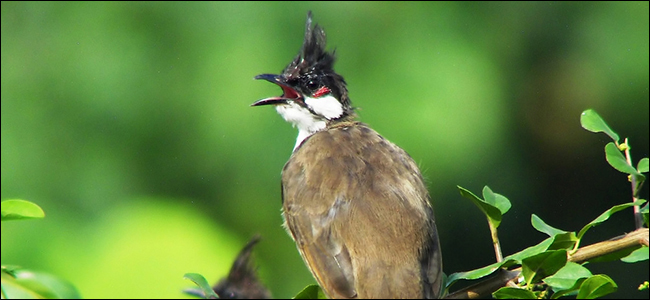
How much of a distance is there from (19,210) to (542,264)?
1.20 metres

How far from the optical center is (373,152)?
3.18 meters

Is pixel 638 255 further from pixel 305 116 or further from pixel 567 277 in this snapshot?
Answer: pixel 305 116

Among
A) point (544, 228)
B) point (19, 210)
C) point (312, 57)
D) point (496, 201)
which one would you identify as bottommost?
point (544, 228)

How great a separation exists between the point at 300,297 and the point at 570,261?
64 centimetres

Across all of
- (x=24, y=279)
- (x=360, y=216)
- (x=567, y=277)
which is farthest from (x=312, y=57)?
(x=567, y=277)

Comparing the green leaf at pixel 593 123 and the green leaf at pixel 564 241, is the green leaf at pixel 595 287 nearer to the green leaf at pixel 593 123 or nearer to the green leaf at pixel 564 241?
the green leaf at pixel 564 241

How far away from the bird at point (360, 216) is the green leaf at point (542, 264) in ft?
1.93

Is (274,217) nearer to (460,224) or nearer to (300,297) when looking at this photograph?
(460,224)

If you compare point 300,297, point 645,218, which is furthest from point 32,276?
point 645,218

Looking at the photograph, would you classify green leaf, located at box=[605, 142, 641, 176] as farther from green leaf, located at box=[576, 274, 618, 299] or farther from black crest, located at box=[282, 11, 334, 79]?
black crest, located at box=[282, 11, 334, 79]

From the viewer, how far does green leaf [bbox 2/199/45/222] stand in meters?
1.92

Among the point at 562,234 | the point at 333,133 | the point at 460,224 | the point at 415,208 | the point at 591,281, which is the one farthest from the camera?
the point at 460,224

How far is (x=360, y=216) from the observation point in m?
2.80

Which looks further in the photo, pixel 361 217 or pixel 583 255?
pixel 361 217
